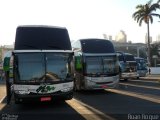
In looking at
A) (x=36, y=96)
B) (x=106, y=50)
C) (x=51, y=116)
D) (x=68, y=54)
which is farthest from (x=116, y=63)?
(x=51, y=116)

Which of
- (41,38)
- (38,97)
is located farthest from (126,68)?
(38,97)

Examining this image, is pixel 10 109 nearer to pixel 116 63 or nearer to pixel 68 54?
pixel 68 54

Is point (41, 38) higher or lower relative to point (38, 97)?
higher

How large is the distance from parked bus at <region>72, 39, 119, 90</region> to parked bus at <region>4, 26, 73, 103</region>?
5304mm

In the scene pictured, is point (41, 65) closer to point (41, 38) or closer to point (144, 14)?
point (41, 38)

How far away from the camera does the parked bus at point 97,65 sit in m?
22.6

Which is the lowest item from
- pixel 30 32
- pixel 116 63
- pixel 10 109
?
pixel 10 109

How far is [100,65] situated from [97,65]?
0.17 meters

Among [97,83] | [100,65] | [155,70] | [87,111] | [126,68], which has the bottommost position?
[87,111]

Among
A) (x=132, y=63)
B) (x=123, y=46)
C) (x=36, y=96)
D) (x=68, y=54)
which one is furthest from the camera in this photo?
(x=123, y=46)

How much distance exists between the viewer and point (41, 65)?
54.4 feet

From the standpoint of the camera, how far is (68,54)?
17266 mm

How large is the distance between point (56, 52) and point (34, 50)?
0.95 m

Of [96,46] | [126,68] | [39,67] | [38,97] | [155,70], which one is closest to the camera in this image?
[38,97]
